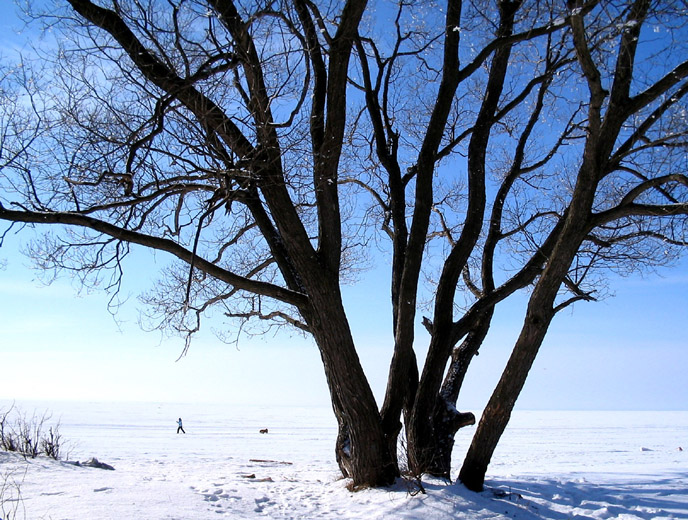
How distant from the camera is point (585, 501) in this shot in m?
7.13

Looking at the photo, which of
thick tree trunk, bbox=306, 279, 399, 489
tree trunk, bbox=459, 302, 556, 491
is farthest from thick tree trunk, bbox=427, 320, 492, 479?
thick tree trunk, bbox=306, 279, 399, 489

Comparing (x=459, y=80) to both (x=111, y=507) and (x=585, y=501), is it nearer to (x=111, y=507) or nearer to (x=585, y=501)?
(x=585, y=501)

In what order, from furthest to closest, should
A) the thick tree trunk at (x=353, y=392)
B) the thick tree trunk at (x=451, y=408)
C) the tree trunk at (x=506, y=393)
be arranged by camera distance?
the thick tree trunk at (x=451, y=408) < the thick tree trunk at (x=353, y=392) < the tree trunk at (x=506, y=393)

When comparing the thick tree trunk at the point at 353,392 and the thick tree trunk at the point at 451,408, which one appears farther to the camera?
the thick tree trunk at the point at 451,408

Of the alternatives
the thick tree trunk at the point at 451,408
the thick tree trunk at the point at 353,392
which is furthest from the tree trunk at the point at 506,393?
the thick tree trunk at the point at 353,392

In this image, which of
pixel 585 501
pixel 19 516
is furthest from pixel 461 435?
pixel 19 516

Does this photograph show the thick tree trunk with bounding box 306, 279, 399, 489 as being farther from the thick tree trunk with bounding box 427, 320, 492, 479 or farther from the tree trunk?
the tree trunk

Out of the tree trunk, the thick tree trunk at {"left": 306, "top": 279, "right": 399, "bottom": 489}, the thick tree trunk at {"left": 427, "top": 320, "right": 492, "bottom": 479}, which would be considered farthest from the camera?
the thick tree trunk at {"left": 427, "top": 320, "right": 492, "bottom": 479}

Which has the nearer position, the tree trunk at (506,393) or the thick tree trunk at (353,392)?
the tree trunk at (506,393)

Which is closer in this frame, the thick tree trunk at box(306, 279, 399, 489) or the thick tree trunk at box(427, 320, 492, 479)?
the thick tree trunk at box(306, 279, 399, 489)

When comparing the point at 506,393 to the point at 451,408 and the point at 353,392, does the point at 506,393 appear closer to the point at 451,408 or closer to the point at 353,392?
the point at 451,408

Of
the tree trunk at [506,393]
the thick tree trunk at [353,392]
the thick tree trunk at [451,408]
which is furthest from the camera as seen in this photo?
the thick tree trunk at [451,408]

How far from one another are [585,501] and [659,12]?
5.78m

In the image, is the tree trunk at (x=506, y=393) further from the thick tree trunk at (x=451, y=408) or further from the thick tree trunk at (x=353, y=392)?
the thick tree trunk at (x=353, y=392)
